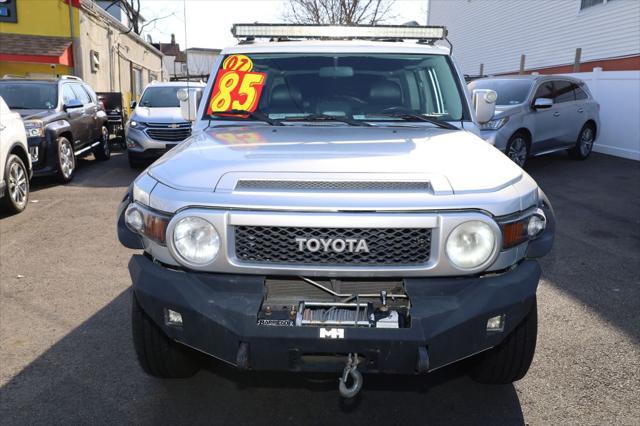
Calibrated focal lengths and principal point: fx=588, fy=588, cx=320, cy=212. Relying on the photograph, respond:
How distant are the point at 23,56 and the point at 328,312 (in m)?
21.1

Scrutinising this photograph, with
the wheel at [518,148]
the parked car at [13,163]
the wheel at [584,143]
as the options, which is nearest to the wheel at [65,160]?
the parked car at [13,163]

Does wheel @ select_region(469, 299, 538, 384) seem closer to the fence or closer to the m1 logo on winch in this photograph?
the m1 logo on winch

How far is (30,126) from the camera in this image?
8.83m

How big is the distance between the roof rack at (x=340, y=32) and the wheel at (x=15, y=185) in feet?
14.2

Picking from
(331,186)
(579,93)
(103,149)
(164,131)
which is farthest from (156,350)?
(579,93)

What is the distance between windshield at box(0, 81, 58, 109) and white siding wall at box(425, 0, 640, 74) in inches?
633

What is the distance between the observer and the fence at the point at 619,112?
520 inches

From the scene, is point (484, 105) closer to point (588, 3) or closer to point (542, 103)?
point (542, 103)

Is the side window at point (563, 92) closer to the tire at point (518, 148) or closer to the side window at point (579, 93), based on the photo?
the side window at point (579, 93)

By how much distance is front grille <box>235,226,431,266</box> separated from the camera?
2.47m

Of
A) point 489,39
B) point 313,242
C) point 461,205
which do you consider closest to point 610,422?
point 461,205

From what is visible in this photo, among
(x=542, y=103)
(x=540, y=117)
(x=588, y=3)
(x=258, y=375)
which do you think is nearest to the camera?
(x=258, y=375)

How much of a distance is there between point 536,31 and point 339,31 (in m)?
21.5

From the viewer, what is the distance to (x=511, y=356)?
3006 millimetres
